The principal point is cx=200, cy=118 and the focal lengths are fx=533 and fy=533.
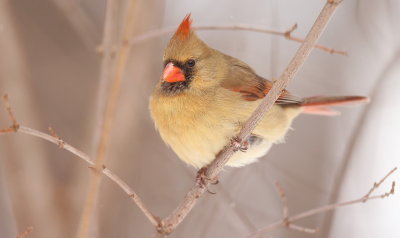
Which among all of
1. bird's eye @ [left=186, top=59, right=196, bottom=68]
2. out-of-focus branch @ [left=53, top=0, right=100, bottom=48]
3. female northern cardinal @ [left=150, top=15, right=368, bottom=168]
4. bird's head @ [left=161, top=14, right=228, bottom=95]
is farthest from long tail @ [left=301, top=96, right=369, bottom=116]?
out-of-focus branch @ [left=53, top=0, right=100, bottom=48]

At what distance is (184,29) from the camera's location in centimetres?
282

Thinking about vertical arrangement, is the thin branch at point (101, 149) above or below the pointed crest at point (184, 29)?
below

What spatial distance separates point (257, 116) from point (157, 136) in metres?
2.67

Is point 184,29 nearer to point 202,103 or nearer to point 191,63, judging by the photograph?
point 191,63

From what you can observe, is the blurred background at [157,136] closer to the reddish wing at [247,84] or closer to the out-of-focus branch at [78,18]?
the out-of-focus branch at [78,18]

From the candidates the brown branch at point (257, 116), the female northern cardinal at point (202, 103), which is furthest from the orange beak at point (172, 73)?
the brown branch at point (257, 116)

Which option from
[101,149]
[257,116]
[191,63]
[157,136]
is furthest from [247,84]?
[157,136]

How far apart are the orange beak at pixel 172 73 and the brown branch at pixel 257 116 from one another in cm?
48

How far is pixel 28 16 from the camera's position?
492 cm

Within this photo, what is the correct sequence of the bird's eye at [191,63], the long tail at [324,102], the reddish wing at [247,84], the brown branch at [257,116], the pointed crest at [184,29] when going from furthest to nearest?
the long tail at [324,102], the reddish wing at [247,84], the bird's eye at [191,63], the pointed crest at [184,29], the brown branch at [257,116]

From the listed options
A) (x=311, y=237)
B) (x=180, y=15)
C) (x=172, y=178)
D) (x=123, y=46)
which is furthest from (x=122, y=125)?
(x=123, y=46)

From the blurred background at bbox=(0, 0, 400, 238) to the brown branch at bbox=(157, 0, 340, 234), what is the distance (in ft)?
1.98

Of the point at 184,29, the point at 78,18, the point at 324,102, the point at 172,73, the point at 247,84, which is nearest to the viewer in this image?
the point at 184,29

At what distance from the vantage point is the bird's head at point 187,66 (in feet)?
9.61
